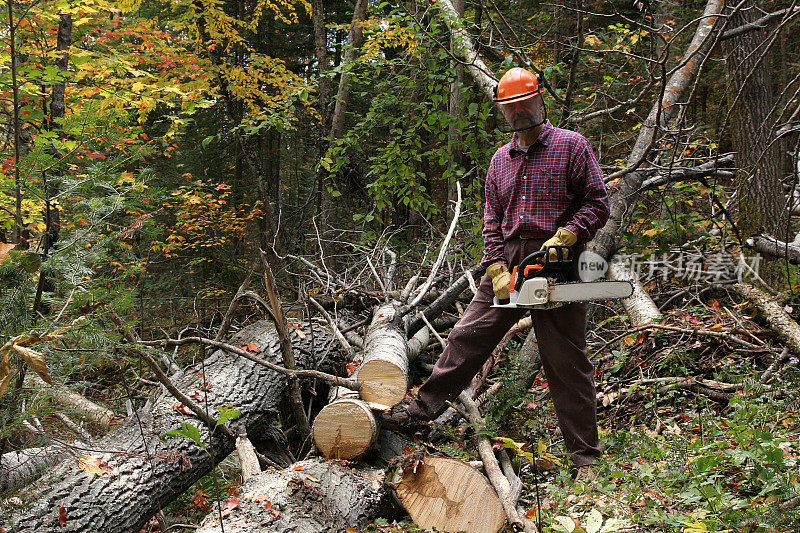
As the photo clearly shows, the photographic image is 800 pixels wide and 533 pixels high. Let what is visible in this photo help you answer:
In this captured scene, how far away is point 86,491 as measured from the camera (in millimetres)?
2781

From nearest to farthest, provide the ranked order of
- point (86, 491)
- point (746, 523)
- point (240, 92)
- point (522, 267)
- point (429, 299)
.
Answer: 1. point (746, 523)
2. point (86, 491)
3. point (522, 267)
4. point (429, 299)
5. point (240, 92)

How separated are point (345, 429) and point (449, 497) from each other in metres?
0.75

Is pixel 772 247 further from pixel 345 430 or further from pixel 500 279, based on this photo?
pixel 345 430

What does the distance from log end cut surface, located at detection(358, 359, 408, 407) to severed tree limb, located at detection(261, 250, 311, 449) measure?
586 mm

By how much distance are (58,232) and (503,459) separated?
3.47m

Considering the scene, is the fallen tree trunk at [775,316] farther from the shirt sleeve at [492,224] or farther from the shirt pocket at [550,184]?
the shirt sleeve at [492,224]

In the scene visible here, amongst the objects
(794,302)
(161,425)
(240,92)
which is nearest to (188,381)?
(161,425)

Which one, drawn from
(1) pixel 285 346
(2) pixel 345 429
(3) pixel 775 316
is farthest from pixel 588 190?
(1) pixel 285 346

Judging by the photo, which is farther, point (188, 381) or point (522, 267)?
point (188, 381)

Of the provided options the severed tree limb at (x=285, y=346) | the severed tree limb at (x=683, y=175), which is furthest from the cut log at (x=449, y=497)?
the severed tree limb at (x=683, y=175)

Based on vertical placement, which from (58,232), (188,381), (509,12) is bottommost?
(188,381)

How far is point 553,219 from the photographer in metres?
3.25

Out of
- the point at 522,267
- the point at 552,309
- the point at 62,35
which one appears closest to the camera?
the point at 522,267

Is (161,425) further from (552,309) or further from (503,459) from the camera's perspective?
(552,309)
